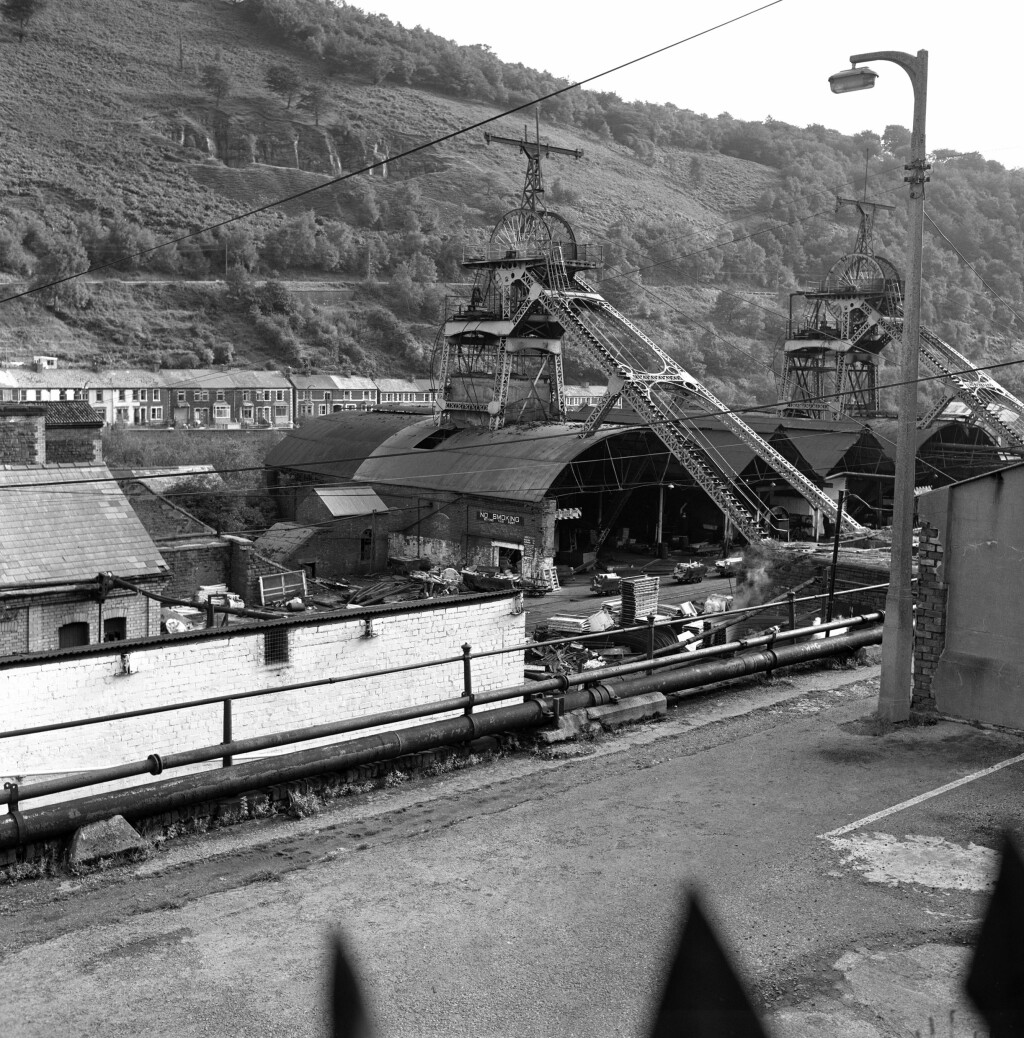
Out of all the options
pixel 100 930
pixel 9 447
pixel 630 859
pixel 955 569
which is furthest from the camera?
pixel 9 447

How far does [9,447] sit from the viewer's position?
82.3 ft

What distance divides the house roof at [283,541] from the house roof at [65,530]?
16.8 metres

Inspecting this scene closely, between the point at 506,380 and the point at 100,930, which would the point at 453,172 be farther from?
the point at 100,930

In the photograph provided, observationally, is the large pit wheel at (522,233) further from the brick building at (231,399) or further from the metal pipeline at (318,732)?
the metal pipeline at (318,732)

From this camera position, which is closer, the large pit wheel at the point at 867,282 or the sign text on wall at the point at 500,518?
the sign text on wall at the point at 500,518

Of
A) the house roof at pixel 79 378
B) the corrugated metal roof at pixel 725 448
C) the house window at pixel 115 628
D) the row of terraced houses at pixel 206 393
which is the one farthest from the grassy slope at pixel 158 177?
the house window at pixel 115 628

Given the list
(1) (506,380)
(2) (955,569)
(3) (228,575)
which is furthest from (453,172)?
(2) (955,569)

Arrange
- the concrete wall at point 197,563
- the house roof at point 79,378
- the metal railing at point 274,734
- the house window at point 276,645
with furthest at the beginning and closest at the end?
the house roof at point 79,378 < the concrete wall at point 197,563 < the house window at point 276,645 < the metal railing at point 274,734

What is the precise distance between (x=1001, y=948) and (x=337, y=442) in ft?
176

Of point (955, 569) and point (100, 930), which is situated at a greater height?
Result: point (955, 569)

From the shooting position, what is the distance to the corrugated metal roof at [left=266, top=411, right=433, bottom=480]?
52938mm

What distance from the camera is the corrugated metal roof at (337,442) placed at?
174 feet

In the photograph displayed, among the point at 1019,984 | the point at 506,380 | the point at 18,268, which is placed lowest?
the point at 1019,984

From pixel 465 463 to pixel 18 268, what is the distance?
90365 millimetres
